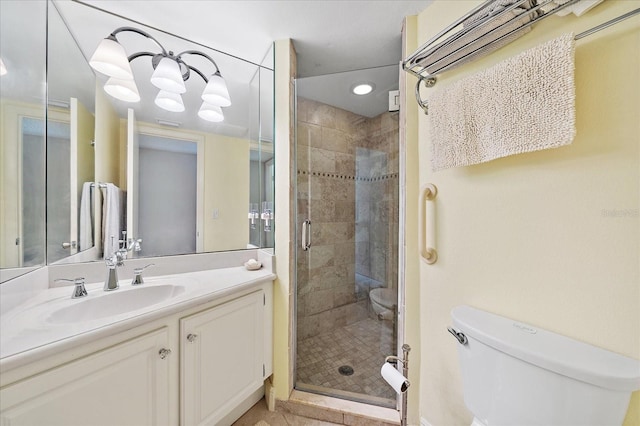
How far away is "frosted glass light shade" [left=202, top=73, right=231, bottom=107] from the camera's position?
143cm

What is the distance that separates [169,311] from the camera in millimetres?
905

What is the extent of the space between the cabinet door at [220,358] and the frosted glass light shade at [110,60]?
129 cm

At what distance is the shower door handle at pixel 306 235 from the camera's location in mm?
1674

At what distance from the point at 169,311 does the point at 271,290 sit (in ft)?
1.89

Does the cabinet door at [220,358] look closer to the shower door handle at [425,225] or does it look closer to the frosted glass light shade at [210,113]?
the shower door handle at [425,225]

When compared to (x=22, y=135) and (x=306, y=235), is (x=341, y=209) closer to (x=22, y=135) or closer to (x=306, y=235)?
(x=306, y=235)

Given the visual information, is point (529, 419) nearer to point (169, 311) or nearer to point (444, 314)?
point (444, 314)

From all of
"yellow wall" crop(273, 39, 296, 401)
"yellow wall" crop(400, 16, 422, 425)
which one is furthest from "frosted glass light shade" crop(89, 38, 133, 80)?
"yellow wall" crop(400, 16, 422, 425)

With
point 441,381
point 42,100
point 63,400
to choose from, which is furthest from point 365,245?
point 42,100

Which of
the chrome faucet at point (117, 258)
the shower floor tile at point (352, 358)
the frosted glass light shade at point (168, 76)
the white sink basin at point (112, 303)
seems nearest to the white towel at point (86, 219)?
the chrome faucet at point (117, 258)

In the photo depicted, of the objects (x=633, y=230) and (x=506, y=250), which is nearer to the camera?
(x=633, y=230)

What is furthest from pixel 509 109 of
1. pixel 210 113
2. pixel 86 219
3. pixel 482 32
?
pixel 86 219

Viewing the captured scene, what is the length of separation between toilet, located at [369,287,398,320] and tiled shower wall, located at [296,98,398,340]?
0.08m

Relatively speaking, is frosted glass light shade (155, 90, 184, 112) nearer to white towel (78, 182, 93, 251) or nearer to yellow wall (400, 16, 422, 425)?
white towel (78, 182, 93, 251)
